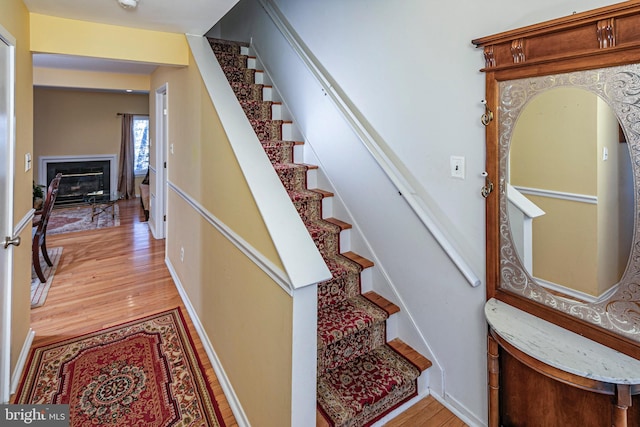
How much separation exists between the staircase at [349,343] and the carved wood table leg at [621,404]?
894 millimetres

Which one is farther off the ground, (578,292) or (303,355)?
(578,292)

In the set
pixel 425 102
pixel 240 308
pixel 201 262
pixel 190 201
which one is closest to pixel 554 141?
pixel 425 102

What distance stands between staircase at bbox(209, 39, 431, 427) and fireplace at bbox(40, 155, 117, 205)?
643cm

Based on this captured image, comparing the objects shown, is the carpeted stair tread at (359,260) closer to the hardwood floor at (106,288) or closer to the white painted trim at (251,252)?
the white painted trim at (251,252)

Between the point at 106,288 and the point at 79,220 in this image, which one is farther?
the point at 79,220

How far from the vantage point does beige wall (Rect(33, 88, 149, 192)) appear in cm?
674

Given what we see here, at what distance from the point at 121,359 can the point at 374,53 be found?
2.55 m

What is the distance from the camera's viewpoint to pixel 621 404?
1.07m

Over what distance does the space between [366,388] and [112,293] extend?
2.63 meters

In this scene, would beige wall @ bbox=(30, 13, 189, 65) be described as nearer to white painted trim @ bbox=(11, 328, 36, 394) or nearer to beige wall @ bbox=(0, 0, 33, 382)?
beige wall @ bbox=(0, 0, 33, 382)

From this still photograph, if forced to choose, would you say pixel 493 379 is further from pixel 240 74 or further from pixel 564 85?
pixel 240 74

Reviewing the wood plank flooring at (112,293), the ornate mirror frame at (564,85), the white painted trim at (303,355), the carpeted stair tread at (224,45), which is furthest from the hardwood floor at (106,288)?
the carpeted stair tread at (224,45)

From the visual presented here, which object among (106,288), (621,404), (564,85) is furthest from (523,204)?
(106,288)

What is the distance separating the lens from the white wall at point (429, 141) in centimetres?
158
